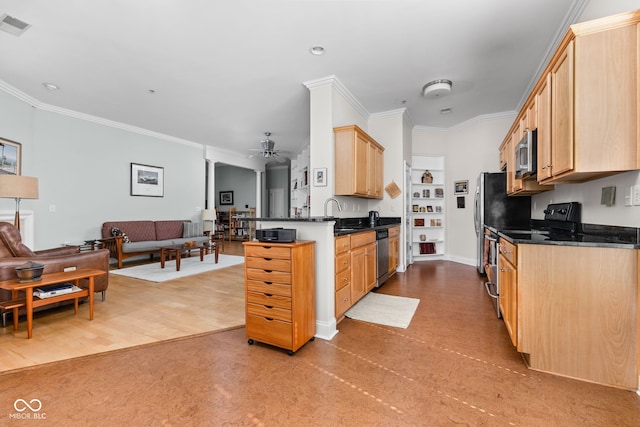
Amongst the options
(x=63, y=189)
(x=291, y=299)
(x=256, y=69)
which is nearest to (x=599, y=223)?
(x=291, y=299)

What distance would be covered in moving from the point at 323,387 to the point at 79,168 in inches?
240

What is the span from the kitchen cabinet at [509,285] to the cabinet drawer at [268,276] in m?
1.64

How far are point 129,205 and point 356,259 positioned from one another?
18.1 feet

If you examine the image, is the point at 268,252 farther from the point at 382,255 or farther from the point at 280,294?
the point at 382,255

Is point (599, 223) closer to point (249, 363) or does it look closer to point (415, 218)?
point (249, 363)

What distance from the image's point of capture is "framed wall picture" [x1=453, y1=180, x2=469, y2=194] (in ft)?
18.9

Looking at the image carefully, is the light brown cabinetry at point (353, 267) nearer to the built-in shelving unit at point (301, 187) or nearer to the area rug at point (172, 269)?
the area rug at point (172, 269)

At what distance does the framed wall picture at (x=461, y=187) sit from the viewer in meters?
5.77

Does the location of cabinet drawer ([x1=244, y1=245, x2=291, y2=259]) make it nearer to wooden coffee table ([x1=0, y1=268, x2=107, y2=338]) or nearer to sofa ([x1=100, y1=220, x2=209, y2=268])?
wooden coffee table ([x1=0, y1=268, x2=107, y2=338])

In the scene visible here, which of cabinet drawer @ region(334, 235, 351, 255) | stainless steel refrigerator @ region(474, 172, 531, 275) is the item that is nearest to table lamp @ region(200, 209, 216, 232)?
cabinet drawer @ region(334, 235, 351, 255)

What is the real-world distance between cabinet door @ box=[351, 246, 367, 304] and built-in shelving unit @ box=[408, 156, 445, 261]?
3158 millimetres

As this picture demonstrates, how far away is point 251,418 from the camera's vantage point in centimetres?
151

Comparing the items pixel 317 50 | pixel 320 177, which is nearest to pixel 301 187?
pixel 320 177

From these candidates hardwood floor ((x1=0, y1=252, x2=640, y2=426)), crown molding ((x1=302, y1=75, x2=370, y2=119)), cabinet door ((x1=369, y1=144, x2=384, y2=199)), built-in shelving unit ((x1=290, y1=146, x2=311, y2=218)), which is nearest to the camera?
hardwood floor ((x1=0, y1=252, x2=640, y2=426))
